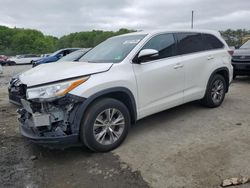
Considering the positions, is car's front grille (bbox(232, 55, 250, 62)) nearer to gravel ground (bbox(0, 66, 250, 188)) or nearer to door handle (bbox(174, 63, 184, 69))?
gravel ground (bbox(0, 66, 250, 188))

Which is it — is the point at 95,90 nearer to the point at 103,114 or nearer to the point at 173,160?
the point at 103,114

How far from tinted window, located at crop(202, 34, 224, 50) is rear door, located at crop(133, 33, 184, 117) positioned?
41.4 inches

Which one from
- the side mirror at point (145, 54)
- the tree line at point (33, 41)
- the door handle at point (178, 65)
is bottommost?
the door handle at point (178, 65)

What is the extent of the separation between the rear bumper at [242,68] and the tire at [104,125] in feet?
21.3

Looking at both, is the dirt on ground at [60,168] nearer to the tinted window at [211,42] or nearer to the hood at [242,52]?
the tinted window at [211,42]

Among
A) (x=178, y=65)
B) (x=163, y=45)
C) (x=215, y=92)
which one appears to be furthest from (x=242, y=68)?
(x=163, y=45)

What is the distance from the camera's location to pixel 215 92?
20.6 feet

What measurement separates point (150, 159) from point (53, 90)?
157 cm

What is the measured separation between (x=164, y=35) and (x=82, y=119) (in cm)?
228

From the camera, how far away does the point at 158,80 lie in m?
4.84

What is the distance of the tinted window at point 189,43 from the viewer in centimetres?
552

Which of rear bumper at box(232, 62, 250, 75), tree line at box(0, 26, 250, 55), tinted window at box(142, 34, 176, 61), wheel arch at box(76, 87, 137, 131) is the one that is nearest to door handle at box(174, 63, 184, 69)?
tinted window at box(142, 34, 176, 61)

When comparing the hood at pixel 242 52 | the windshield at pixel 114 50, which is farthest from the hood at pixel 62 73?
the hood at pixel 242 52

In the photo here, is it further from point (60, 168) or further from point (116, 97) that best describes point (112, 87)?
point (60, 168)
